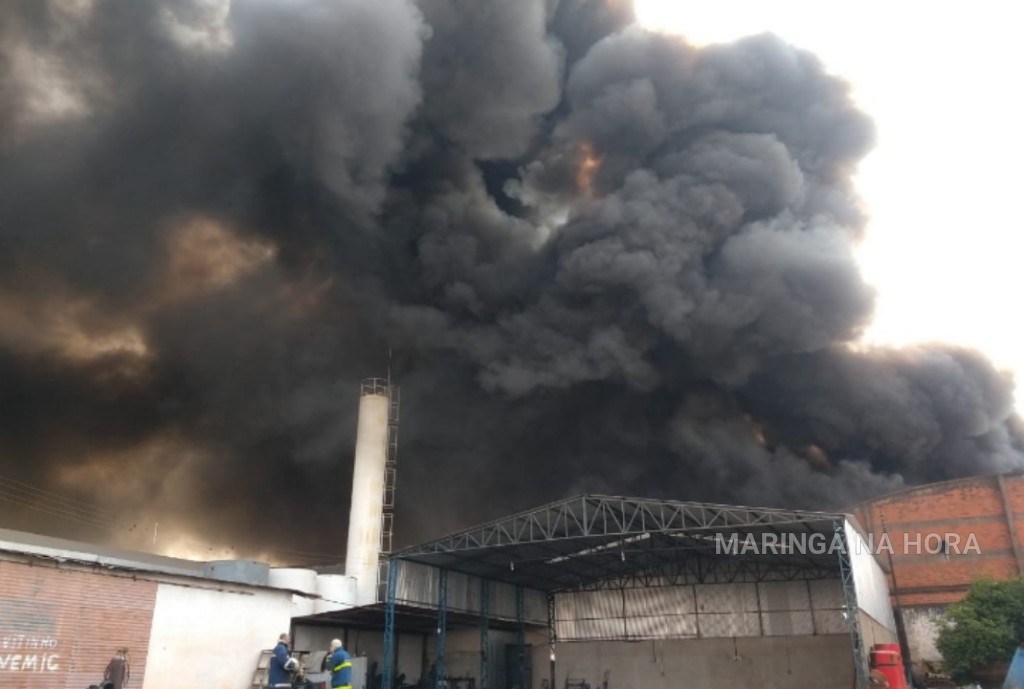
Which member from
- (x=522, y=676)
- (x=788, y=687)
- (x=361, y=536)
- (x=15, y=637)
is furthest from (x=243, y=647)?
(x=788, y=687)

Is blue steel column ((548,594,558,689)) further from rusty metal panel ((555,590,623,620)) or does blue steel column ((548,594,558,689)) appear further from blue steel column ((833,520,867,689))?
blue steel column ((833,520,867,689))

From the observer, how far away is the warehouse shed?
72.9ft

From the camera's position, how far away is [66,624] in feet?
39.3

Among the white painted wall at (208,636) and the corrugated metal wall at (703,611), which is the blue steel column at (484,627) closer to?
the corrugated metal wall at (703,611)

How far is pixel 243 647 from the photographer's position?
15.1m

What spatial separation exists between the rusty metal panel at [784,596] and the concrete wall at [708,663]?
Result: 111 cm

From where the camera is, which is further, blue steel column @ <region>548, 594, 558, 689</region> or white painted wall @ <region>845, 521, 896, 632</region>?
blue steel column @ <region>548, 594, 558, 689</region>

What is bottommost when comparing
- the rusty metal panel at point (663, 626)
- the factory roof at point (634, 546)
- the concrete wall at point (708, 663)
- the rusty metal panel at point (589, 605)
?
the concrete wall at point (708, 663)

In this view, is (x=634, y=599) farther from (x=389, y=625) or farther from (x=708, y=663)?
(x=389, y=625)

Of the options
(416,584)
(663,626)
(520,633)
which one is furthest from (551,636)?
(416,584)

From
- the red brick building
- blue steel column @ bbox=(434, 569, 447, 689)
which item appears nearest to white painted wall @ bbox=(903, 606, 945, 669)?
the red brick building

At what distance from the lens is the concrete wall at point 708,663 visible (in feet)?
85.7

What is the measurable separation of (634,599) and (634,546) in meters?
5.49

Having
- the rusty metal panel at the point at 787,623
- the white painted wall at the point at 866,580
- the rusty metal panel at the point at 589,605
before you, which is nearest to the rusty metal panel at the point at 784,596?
the rusty metal panel at the point at 787,623
